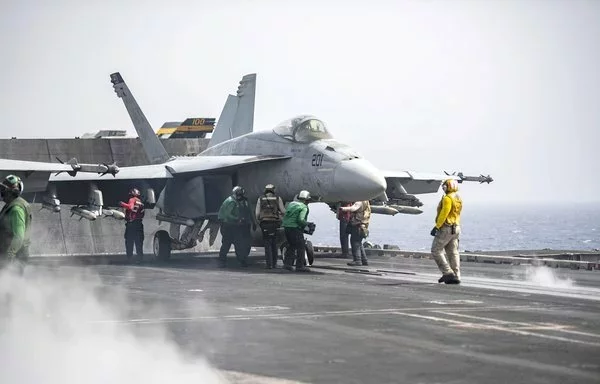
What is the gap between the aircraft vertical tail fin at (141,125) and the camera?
34094 mm

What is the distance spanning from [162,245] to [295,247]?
680 centimetres

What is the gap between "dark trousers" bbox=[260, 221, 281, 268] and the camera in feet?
81.2

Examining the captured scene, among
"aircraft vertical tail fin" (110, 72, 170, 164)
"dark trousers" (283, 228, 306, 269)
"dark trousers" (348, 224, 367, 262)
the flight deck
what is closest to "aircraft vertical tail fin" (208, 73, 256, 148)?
"aircraft vertical tail fin" (110, 72, 170, 164)

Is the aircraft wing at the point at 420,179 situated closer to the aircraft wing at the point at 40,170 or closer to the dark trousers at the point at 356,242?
the dark trousers at the point at 356,242

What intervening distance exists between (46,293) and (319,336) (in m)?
6.24

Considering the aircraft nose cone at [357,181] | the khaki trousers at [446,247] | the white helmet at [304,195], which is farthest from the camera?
the aircraft nose cone at [357,181]

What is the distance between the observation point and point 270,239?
2498 cm

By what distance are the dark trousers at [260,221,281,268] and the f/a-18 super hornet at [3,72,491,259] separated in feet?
5.58

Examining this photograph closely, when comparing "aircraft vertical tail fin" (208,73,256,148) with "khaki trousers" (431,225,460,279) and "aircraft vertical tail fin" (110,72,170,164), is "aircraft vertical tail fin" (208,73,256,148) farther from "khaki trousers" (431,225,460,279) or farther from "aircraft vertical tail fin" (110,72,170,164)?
"khaki trousers" (431,225,460,279)

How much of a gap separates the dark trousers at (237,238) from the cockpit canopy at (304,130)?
9.23 feet

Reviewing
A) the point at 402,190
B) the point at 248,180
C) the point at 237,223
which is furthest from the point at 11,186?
the point at 402,190

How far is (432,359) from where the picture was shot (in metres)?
10.5

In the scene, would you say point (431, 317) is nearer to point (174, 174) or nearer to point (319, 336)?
point (319, 336)

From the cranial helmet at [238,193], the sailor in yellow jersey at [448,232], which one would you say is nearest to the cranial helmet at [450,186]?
the sailor in yellow jersey at [448,232]
